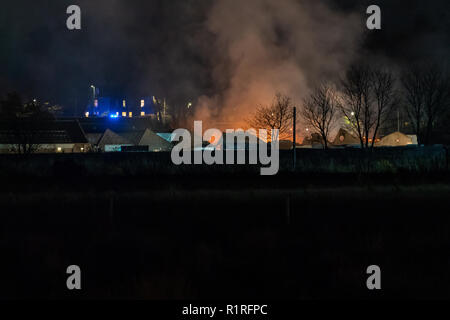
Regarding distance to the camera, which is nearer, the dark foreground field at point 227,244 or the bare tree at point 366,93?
the dark foreground field at point 227,244

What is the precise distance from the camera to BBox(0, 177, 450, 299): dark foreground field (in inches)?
262

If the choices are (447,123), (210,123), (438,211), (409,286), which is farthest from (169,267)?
(210,123)

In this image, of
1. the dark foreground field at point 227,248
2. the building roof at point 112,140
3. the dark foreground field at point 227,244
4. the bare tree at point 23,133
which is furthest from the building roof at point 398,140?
the bare tree at point 23,133

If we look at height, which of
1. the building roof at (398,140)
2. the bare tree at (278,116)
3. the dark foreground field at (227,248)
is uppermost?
the bare tree at (278,116)

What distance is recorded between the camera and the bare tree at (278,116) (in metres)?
47.8

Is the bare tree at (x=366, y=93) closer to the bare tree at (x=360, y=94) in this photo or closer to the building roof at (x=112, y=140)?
the bare tree at (x=360, y=94)

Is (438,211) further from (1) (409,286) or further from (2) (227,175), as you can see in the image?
(2) (227,175)

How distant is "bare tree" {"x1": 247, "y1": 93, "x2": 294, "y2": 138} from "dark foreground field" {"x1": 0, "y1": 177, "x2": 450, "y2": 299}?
33.2 m

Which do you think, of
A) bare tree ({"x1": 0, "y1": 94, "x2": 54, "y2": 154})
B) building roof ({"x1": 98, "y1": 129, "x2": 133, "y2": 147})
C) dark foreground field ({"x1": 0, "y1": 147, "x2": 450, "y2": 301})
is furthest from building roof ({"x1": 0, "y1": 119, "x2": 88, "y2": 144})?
dark foreground field ({"x1": 0, "y1": 147, "x2": 450, "y2": 301})

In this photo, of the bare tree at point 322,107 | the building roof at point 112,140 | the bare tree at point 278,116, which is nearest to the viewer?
the bare tree at point 322,107

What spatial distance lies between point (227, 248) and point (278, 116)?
132 feet

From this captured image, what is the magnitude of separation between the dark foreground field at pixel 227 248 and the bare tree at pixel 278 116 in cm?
3316
